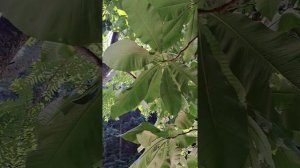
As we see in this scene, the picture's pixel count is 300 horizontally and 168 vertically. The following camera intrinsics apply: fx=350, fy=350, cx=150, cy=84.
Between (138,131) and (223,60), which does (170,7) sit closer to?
(223,60)

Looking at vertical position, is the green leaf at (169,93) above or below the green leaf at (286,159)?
above

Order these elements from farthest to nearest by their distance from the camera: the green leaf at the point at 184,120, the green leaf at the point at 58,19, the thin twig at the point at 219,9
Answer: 1. the green leaf at the point at 184,120
2. the thin twig at the point at 219,9
3. the green leaf at the point at 58,19

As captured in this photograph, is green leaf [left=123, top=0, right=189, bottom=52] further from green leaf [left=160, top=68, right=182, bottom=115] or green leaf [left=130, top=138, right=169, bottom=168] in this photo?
green leaf [left=130, top=138, right=169, bottom=168]

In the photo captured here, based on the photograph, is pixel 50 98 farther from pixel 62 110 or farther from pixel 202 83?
pixel 202 83

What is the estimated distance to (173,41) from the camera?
45cm

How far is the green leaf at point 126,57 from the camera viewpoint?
452mm

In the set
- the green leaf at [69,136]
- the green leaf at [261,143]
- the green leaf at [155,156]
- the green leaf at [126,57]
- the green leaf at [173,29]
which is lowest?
the green leaf at [155,156]

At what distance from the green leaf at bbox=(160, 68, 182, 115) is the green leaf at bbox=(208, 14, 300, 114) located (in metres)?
0.10

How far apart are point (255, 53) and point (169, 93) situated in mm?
133

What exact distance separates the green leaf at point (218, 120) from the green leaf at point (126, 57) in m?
0.09

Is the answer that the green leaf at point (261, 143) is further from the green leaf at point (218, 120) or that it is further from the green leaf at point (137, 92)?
the green leaf at point (137, 92)

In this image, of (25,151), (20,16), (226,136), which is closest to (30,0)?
(20,16)

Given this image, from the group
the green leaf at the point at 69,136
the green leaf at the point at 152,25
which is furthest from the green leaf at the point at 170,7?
the green leaf at the point at 69,136

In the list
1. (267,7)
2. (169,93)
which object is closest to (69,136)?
(169,93)
